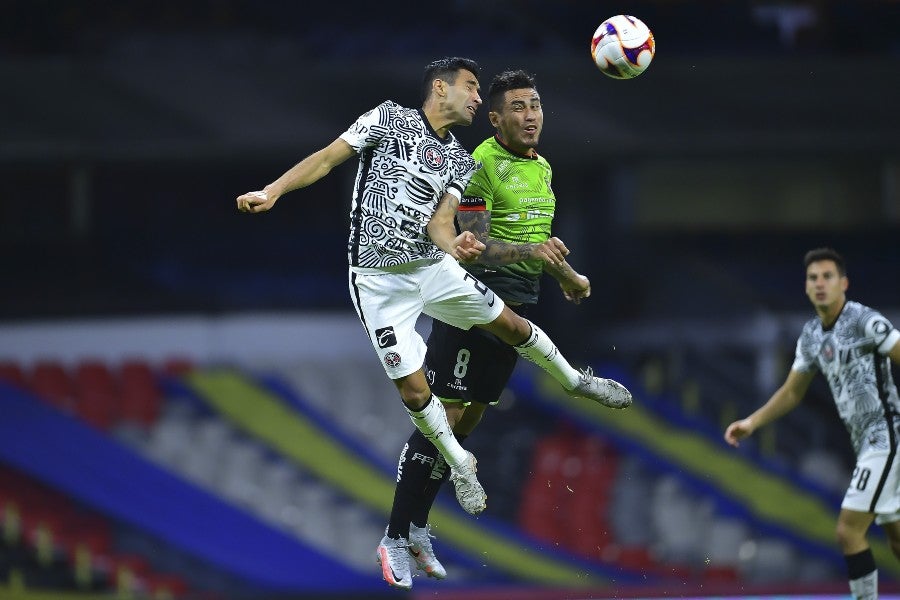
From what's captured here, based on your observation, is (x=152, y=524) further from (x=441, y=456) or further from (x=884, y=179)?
(x=884, y=179)

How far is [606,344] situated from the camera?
17125 mm

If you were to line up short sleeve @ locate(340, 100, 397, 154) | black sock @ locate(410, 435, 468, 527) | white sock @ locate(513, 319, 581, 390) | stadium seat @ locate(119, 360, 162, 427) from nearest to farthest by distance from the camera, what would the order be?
short sleeve @ locate(340, 100, 397, 154), white sock @ locate(513, 319, 581, 390), black sock @ locate(410, 435, 468, 527), stadium seat @ locate(119, 360, 162, 427)

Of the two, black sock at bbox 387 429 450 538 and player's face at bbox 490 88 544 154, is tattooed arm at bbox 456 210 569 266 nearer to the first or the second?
player's face at bbox 490 88 544 154

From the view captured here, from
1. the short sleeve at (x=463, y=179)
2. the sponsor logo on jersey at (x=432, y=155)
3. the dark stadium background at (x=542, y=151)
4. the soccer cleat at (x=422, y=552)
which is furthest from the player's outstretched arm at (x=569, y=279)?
the dark stadium background at (x=542, y=151)

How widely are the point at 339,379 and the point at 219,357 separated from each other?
1400mm

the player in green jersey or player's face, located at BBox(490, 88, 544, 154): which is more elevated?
player's face, located at BBox(490, 88, 544, 154)

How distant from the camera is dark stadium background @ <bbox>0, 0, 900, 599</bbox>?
15.4 meters

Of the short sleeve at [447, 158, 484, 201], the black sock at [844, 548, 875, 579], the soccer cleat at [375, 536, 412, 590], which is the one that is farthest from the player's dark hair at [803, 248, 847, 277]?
the soccer cleat at [375, 536, 412, 590]

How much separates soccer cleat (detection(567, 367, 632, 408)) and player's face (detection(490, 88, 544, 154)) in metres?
1.28

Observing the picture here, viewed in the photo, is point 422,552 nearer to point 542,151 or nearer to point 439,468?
point 439,468

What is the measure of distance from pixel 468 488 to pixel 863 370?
8.55 ft

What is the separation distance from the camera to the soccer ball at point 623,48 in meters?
7.76

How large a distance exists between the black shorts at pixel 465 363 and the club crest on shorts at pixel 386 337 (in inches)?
19.0

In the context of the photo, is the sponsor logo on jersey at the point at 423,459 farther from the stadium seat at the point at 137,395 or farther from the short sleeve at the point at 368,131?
the stadium seat at the point at 137,395
